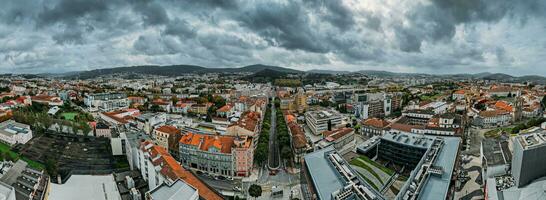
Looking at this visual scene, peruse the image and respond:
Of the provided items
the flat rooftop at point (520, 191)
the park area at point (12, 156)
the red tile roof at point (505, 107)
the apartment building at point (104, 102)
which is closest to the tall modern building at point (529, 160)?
the flat rooftop at point (520, 191)

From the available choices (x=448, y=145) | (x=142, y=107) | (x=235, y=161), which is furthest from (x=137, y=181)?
(x=142, y=107)

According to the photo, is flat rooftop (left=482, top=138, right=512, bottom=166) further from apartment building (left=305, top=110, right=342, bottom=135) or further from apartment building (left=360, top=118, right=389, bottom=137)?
apartment building (left=305, top=110, right=342, bottom=135)

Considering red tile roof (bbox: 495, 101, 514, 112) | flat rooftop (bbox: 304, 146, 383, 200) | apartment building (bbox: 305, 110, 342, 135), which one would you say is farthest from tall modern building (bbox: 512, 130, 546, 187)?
red tile roof (bbox: 495, 101, 514, 112)

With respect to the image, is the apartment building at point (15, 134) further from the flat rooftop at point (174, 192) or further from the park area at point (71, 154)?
the flat rooftop at point (174, 192)

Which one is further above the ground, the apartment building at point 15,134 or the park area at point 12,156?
the apartment building at point 15,134

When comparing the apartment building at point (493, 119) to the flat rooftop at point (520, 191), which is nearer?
the flat rooftop at point (520, 191)

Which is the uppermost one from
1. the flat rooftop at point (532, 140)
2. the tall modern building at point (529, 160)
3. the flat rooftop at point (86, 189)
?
the flat rooftop at point (532, 140)

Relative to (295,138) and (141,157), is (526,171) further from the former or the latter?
(141,157)

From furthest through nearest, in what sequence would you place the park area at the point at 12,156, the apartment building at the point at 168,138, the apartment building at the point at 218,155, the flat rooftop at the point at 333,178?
the apartment building at the point at 168,138 → the park area at the point at 12,156 → the apartment building at the point at 218,155 → the flat rooftop at the point at 333,178

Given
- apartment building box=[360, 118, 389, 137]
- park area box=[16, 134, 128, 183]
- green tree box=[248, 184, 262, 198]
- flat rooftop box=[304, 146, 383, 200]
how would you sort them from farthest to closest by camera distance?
apartment building box=[360, 118, 389, 137] < park area box=[16, 134, 128, 183] < green tree box=[248, 184, 262, 198] < flat rooftop box=[304, 146, 383, 200]
